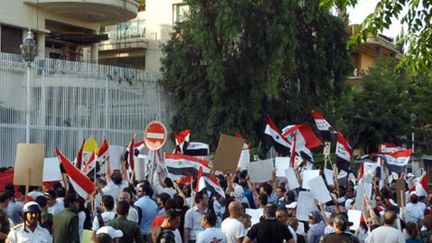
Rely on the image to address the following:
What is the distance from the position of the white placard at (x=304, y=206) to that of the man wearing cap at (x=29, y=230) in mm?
3842

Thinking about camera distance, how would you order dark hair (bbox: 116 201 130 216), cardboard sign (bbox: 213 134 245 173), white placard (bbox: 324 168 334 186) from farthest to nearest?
white placard (bbox: 324 168 334 186) < cardboard sign (bbox: 213 134 245 173) < dark hair (bbox: 116 201 130 216)

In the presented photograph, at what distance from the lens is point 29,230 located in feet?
27.2

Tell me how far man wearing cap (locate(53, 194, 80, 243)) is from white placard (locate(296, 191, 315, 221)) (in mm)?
3077

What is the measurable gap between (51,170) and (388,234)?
6763 mm

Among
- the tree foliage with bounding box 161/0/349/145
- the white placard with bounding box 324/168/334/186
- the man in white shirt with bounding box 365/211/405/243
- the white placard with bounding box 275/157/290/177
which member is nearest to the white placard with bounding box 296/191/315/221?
the man in white shirt with bounding box 365/211/405/243

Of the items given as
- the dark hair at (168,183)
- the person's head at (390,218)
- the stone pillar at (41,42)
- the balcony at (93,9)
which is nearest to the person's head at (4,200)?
the dark hair at (168,183)

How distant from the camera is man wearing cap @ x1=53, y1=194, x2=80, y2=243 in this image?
9.45 m

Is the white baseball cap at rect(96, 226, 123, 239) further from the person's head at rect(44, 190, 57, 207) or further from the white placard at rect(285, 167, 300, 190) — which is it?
the white placard at rect(285, 167, 300, 190)

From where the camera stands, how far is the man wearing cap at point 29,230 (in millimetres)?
8234

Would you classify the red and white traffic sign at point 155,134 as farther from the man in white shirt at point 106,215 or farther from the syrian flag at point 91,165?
the man in white shirt at point 106,215

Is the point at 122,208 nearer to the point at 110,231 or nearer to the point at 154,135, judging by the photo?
the point at 110,231

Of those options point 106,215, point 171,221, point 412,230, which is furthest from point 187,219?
point 412,230

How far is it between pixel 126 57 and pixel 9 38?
11.7 metres

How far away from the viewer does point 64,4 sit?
30.2 metres
